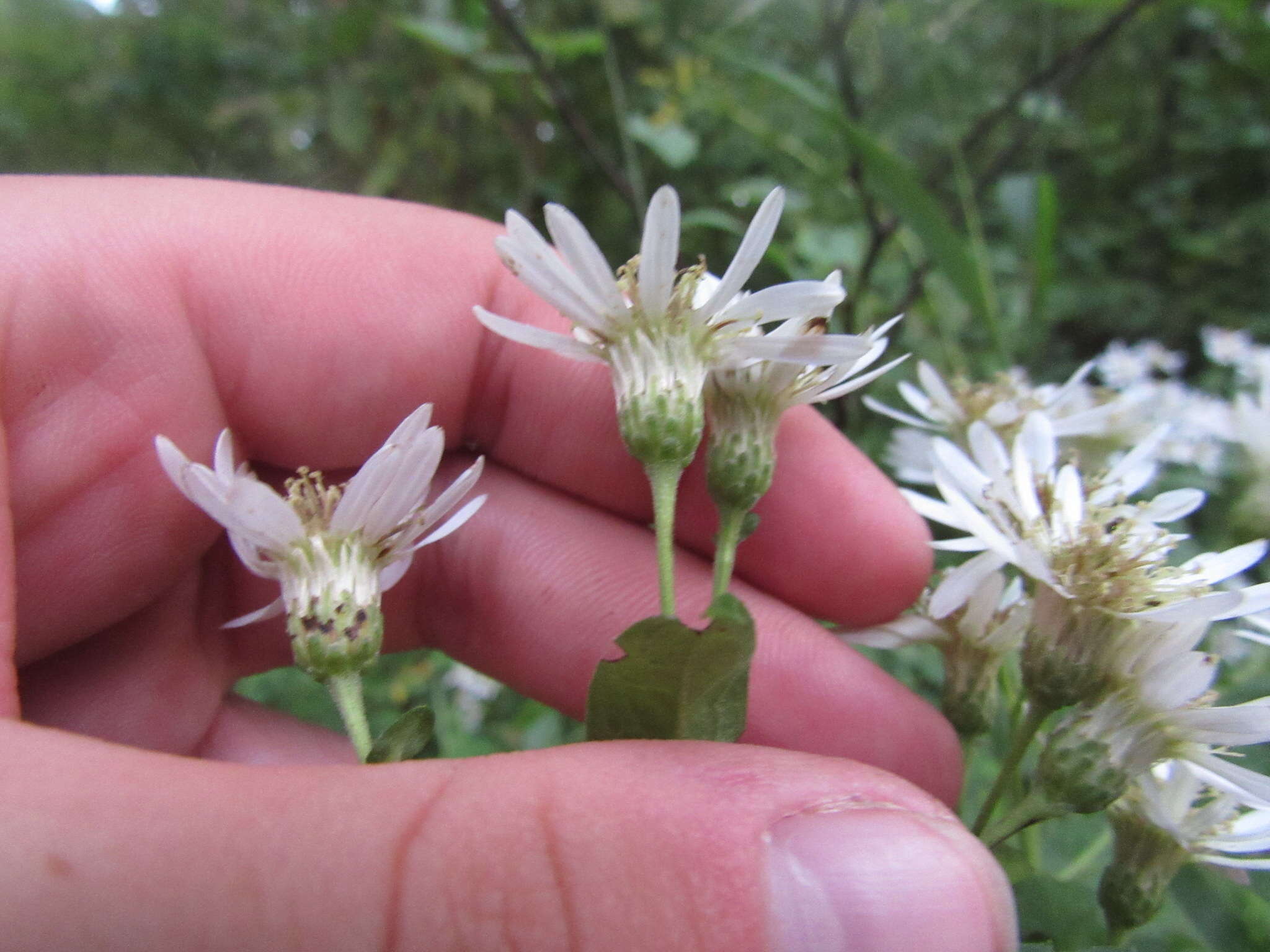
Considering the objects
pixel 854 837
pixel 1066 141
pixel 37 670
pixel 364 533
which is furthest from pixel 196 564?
pixel 1066 141

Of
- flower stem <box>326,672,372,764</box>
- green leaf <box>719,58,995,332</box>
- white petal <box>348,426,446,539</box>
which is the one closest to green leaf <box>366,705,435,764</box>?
flower stem <box>326,672,372,764</box>

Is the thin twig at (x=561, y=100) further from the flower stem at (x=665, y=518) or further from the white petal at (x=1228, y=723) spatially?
the white petal at (x=1228, y=723)

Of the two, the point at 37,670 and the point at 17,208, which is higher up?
the point at 17,208

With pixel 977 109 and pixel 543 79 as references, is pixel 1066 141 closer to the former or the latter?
pixel 977 109

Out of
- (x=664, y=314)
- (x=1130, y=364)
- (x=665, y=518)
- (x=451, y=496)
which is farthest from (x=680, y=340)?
(x=1130, y=364)

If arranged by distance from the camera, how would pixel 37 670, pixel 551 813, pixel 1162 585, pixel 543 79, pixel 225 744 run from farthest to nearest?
pixel 543 79 < pixel 225 744 < pixel 37 670 < pixel 1162 585 < pixel 551 813

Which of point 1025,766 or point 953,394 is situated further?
point 953,394

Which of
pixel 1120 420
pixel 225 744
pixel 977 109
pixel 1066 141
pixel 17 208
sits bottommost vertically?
pixel 225 744

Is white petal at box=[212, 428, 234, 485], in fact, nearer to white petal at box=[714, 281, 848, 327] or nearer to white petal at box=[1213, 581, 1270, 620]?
white petal at box=[714, 281, 848, 327]
